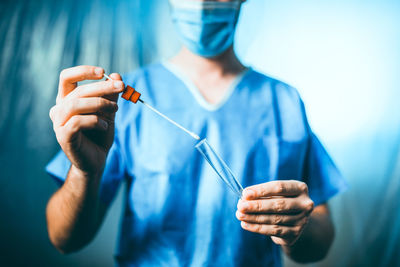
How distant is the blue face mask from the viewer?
625mm

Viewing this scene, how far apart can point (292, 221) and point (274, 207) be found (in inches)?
2.2

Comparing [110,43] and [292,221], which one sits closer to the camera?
[292,221]

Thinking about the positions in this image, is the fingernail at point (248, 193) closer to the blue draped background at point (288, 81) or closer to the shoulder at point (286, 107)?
the shoulder at point (286, 107)

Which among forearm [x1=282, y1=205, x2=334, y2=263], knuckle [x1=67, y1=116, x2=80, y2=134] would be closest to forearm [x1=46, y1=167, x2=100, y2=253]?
knuckle [x1=67, y1=116, x2=80, y2=134]

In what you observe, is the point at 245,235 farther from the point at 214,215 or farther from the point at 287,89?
the point at 287,89

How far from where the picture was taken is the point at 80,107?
38 cm

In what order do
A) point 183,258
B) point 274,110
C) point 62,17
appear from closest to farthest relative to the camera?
point 183,258 → point 274,110 → point 62,17

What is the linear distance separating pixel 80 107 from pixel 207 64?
41 centimetres

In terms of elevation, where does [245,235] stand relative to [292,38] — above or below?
below

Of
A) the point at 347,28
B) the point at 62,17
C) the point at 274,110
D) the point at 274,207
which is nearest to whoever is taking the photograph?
the point at 274,207

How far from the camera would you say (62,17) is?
2.67ft

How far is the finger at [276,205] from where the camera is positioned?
15.9 inches

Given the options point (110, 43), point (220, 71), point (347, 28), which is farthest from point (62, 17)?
point (347, 28)

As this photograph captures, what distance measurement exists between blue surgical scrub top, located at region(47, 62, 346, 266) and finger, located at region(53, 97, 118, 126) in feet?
0.75
